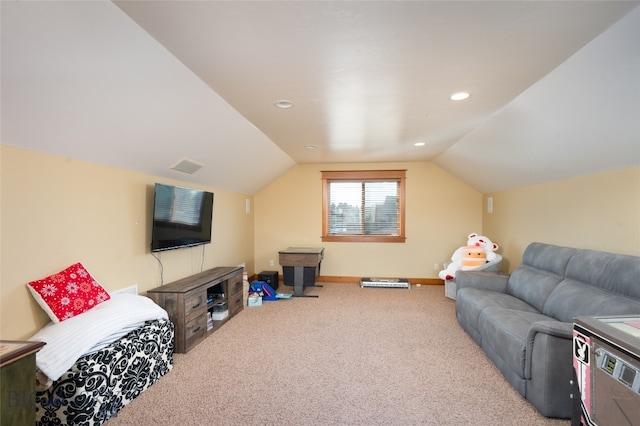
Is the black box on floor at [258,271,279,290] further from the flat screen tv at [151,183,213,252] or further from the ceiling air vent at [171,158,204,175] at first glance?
the ceiling air vent at [171,158,204,175]

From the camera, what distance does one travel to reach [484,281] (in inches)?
144

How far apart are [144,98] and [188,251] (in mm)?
2152

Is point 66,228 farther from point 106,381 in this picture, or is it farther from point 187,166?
point 187,166

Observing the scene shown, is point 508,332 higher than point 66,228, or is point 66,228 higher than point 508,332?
point 66,228

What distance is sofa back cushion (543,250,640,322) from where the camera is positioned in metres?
2.05

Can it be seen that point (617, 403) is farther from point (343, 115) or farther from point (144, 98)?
point (144, 98)

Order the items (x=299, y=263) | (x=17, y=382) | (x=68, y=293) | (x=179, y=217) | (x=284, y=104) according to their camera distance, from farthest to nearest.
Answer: (x=299, y=263)
(x=179, y=217)
(x=284, y=104)
(x=68, y=293)
(x=17, y=382)

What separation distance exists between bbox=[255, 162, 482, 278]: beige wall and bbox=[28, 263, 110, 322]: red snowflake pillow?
3842 mm

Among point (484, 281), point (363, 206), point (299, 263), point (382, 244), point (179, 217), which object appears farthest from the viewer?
point (363, 206)

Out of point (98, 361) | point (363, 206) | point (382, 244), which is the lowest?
point (98, 361)

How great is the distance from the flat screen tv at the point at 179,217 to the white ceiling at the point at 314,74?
32 centimetres

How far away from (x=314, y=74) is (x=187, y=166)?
199 centimetres

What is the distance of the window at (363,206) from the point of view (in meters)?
5.84

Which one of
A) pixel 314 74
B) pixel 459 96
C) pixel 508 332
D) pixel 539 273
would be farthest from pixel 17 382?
pixel 539 273
